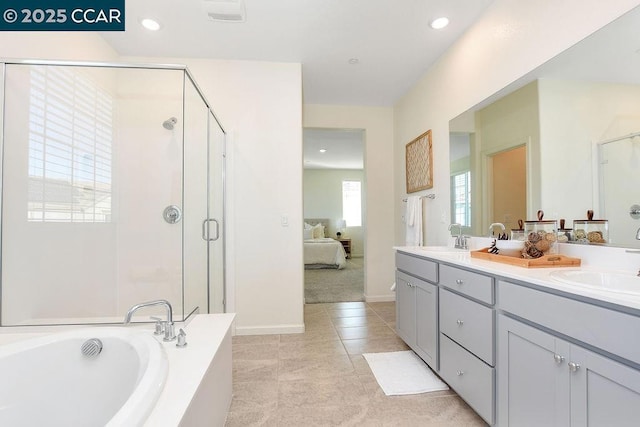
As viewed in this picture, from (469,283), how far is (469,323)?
210 millimetres

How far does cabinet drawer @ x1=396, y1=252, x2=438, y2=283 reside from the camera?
1912 mm

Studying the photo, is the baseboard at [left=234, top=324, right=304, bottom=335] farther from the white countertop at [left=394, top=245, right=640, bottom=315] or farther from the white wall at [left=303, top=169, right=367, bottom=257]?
the white wall at [left=303, top=169, right=367, bottom=257]

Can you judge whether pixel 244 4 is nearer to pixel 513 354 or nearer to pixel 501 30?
pixel 501 30

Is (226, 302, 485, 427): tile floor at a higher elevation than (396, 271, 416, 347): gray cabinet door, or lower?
lower

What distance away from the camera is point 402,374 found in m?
1.97

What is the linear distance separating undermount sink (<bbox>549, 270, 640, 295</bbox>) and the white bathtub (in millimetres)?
Answer: 1613

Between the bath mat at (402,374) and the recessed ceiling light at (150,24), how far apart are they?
3.07 meters

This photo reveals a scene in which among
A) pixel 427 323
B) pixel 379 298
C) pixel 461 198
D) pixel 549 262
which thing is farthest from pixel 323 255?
pixel 549 262

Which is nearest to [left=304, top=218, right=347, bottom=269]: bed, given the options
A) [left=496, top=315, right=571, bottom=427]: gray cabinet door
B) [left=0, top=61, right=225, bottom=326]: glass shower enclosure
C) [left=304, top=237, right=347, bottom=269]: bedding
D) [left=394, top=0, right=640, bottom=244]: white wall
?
[left=304, top=237, right=347, bottom=269]: bedding

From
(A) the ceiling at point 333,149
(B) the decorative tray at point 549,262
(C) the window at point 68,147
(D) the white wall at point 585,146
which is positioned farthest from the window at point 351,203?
(B) the decorative tray at point 549,262

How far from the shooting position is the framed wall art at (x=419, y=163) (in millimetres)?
2898

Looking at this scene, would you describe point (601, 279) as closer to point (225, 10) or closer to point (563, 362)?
point (563, 362)

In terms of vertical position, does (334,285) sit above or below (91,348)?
below

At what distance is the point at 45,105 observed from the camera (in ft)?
6.05
